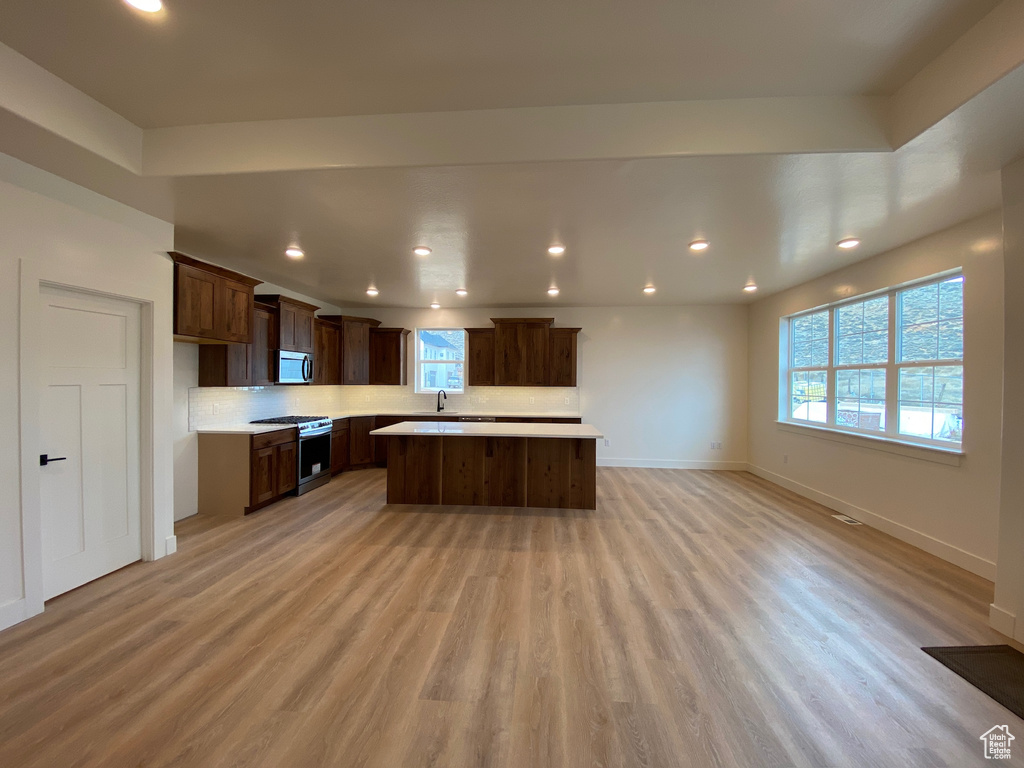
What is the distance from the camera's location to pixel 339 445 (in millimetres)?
6219

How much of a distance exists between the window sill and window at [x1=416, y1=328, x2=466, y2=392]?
503cm

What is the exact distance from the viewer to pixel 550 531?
392cm

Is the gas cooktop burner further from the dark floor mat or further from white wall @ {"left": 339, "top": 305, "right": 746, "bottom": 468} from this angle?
the dark floor mat

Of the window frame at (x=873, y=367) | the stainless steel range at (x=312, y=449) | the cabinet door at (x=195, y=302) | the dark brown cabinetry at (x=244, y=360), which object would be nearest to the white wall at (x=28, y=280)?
the cabinet door at (x=195, y=302)

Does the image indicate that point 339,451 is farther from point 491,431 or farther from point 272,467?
point 491,431

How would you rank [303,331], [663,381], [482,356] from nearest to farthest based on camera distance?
[303,331] → [663,381] → [482,356]

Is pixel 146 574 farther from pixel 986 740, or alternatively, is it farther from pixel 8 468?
pixel 986 740

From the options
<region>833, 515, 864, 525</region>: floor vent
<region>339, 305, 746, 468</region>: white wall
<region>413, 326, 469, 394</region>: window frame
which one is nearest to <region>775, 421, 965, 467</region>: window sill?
<region>833, 515, 864, 525</region>: floor vent

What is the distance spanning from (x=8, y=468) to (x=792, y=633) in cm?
449

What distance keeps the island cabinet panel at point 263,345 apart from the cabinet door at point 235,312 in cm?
40

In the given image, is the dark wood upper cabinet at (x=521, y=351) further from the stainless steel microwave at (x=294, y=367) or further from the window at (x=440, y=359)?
the stainless steel microwave at (x=294, y=367)

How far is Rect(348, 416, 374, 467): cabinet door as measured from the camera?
21.3 ft

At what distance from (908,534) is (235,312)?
21.3ft

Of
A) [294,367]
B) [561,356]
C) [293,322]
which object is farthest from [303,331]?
[561,356]
